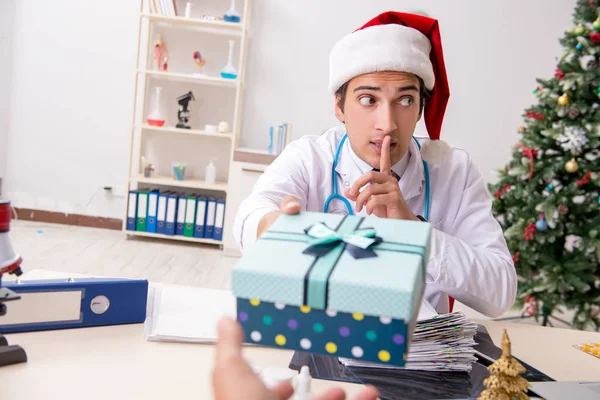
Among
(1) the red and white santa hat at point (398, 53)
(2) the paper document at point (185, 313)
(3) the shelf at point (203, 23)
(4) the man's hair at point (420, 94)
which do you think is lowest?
(2) the paper document at point (185, 313)

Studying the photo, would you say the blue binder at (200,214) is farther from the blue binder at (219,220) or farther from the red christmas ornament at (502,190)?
the red christmas ornament at (502,190)

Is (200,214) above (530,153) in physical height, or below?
below

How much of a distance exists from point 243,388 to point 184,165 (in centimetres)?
420

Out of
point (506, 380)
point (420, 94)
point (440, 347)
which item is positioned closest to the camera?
point (506, 380)

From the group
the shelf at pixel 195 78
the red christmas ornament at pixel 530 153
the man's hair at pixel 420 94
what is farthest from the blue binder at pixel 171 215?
the man's hair at pixel 420 94

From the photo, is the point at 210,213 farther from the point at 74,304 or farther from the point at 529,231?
the point at 74,304

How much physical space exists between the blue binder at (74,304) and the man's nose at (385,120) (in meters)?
0.57

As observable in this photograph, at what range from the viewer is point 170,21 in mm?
4285

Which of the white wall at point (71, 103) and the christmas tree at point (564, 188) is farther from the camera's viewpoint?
the white wall at point (71, 103)

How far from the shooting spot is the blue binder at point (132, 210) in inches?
170

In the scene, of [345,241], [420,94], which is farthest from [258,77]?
[345,241]

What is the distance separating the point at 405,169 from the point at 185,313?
65cm

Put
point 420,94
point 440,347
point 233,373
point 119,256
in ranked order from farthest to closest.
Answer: point 119,256 < point 420,94 < point 440,347 < point 233,373

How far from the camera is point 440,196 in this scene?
4.78 ft
